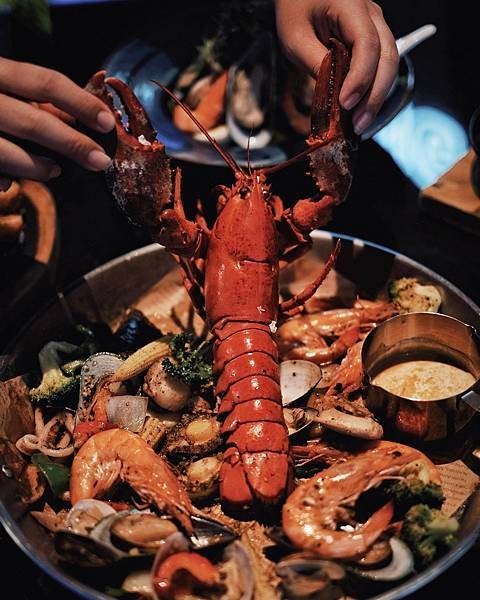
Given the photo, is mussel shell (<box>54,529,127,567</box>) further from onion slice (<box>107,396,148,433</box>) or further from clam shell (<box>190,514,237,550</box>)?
onion slice (<box>107,396,148,433</box>)

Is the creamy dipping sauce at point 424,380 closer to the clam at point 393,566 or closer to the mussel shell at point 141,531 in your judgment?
the clam at point 393,566

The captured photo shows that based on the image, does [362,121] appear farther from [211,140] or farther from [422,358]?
[422,358]

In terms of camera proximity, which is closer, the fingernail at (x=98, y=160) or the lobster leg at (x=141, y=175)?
the fingernail at (x=98, y=160)

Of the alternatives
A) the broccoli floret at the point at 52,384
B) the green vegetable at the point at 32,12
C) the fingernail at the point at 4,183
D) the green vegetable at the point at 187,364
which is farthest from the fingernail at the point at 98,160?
the green vegetable at the point at 32,12

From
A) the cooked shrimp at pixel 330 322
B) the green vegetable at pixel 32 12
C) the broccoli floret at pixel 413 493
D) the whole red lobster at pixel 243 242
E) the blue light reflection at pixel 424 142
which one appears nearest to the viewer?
the broccoli floret at pixel 413 493

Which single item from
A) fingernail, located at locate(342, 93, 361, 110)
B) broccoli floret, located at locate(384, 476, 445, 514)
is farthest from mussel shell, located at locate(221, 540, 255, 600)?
fingernail, located at locate(342, 93, 361, 110)
